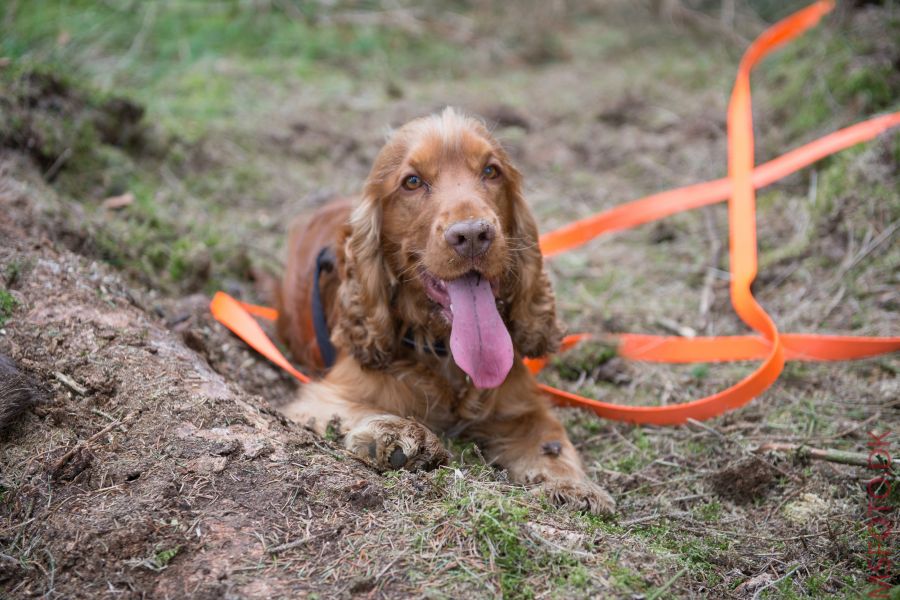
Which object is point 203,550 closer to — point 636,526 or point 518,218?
point 636,526

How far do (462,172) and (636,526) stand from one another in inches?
63.3

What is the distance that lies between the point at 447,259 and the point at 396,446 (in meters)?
0.75

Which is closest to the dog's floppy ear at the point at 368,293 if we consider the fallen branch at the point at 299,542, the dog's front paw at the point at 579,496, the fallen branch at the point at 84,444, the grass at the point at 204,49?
the dog's front paw at the point at 579,496

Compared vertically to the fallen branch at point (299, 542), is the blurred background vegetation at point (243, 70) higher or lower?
higher

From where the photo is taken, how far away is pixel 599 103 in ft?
27.8

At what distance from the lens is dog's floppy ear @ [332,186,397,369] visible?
11.5 feet

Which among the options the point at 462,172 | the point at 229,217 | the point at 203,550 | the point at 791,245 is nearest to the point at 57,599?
the point at 203,550

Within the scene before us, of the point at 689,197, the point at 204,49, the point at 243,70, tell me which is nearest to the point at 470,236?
the point at 689,197

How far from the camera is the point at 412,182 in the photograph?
3.43 meters

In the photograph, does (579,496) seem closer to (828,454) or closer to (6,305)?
(828,454)

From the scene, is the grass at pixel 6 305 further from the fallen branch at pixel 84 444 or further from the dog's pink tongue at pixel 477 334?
the dog's pink tongue at pixel 477 334

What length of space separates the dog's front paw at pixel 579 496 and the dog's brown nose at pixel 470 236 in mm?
934

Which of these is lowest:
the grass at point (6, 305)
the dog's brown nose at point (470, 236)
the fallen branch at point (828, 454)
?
the fallen branch at point (828, 454)

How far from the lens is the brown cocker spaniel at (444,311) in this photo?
125 inches
